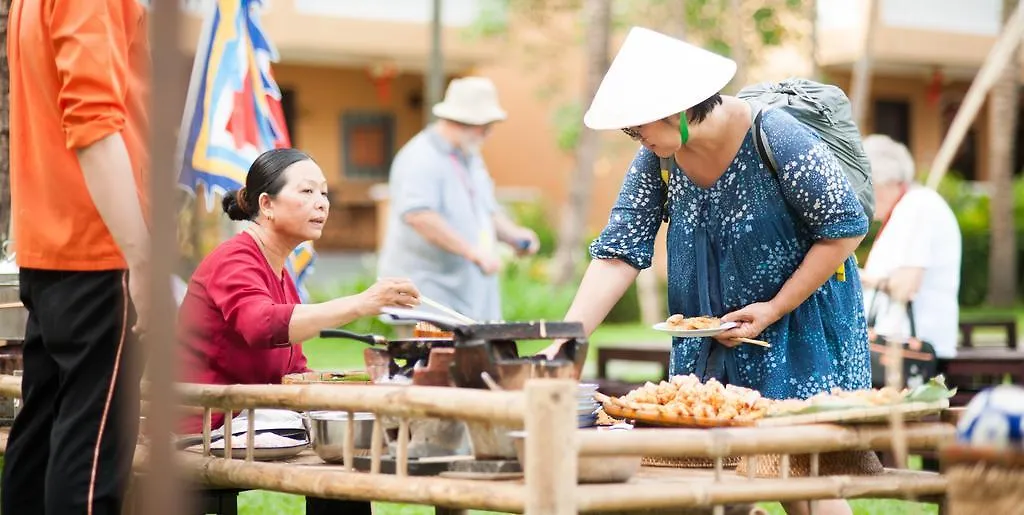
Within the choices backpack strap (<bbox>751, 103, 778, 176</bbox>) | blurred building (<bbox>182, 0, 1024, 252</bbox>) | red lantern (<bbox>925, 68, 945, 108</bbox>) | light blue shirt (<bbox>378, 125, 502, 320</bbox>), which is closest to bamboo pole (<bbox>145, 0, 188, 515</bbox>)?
backpack strap (<bbox>751, 103, 778, 176</bbox>)

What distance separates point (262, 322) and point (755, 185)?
134 centimetres

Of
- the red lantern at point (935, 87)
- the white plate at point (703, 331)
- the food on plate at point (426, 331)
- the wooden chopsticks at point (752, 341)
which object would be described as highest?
the red lantern at point (935, 87)

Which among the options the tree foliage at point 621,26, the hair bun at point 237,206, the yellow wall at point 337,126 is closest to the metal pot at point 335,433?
the hair bun at point 237,206

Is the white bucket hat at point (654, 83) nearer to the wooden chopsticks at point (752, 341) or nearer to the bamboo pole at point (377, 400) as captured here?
the wooden chopsticks at point (752, 341)

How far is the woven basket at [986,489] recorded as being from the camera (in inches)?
103

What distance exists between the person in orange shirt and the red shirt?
1.06 feet

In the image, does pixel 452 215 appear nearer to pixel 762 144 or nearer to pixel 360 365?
pixel 762 144

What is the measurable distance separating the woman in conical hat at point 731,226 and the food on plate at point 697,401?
1.35ft

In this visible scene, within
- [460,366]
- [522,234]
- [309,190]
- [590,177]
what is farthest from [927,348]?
[590,177]

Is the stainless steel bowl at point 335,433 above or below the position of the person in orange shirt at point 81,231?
below

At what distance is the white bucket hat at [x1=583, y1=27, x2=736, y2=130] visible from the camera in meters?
3.58

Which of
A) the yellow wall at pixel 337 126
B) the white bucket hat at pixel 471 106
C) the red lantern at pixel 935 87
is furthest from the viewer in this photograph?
the red lantern at pixel 935 87

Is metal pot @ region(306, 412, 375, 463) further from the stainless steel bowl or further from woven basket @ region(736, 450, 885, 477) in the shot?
woven basket @ region(736, 450, 885, 477)

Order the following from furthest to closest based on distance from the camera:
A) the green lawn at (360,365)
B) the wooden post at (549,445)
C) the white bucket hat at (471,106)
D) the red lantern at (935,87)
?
1. the red lantern at (935,87)
2. the white bucket hat at (471,106)
3. the green lawn at (360,365)
4. the wooden post at (549,445)
